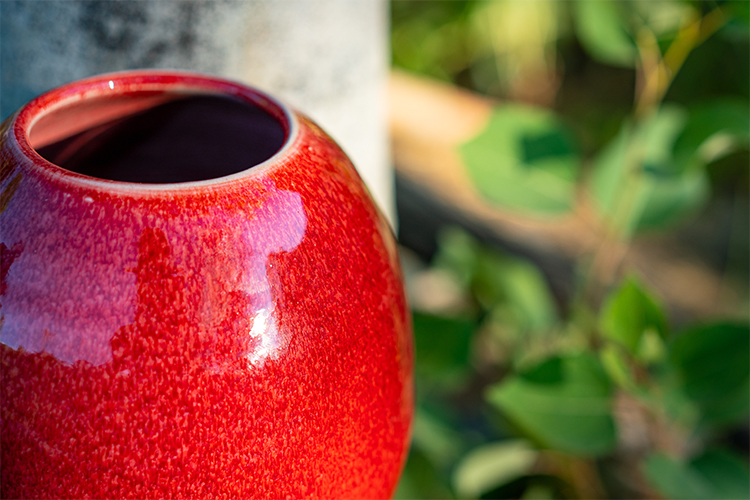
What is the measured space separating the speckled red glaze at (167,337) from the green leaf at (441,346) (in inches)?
17.6

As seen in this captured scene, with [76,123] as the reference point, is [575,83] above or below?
below

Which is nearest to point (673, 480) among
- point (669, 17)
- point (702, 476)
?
point (702, 476)

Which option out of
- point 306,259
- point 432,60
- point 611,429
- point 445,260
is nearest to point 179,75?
point 306,259

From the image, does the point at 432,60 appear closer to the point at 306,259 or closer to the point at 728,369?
the point at 728,369

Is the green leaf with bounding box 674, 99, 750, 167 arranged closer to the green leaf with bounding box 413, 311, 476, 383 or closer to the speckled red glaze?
the green leaf with bounding box 413, 311, 476, 383

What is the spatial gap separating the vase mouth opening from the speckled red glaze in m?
0.09

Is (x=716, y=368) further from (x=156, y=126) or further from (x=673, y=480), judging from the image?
(x=156, y=126)

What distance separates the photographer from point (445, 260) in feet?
4.17

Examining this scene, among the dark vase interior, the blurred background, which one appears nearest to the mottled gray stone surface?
the blurred background

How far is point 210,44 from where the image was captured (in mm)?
694

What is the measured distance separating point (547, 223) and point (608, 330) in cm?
64

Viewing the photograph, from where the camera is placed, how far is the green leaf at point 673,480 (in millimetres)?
723

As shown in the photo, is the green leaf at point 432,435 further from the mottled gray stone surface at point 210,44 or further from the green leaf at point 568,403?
the mottled gray stone surface at point 210,44

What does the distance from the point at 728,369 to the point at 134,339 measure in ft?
2.13
